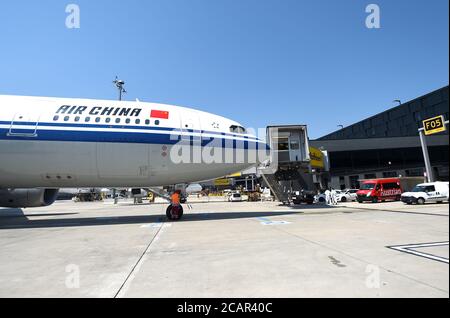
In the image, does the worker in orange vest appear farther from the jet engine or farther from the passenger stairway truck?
the passenger stairway truck

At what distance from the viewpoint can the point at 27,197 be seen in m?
18.2

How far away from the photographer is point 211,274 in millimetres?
5348

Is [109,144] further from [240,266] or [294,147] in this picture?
[294,147]

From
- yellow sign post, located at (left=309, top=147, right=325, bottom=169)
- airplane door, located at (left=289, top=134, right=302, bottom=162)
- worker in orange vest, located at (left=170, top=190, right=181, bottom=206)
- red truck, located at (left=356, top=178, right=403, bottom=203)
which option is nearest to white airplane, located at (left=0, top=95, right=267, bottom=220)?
worker in orange vest, located at (left=170, top=190, right=181, bottom=206)

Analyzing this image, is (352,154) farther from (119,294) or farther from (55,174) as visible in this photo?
(119,294)

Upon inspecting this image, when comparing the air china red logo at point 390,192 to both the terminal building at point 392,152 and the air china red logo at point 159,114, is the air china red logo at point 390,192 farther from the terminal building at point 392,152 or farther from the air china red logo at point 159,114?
the air china red logo at point 159,114

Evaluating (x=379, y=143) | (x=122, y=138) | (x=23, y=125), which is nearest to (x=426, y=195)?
(x=122, y=138)

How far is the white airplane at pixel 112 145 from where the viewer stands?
48.5 ft

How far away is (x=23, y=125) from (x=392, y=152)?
57204 mm

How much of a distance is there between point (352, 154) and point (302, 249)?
180 feet

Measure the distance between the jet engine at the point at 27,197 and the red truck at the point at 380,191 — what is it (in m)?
26.9

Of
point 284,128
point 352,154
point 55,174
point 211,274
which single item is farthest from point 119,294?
point 352,154

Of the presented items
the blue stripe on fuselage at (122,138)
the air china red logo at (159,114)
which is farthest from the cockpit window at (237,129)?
the air china red logo at (159,114)

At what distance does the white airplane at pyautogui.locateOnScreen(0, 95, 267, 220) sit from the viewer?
14.8m
